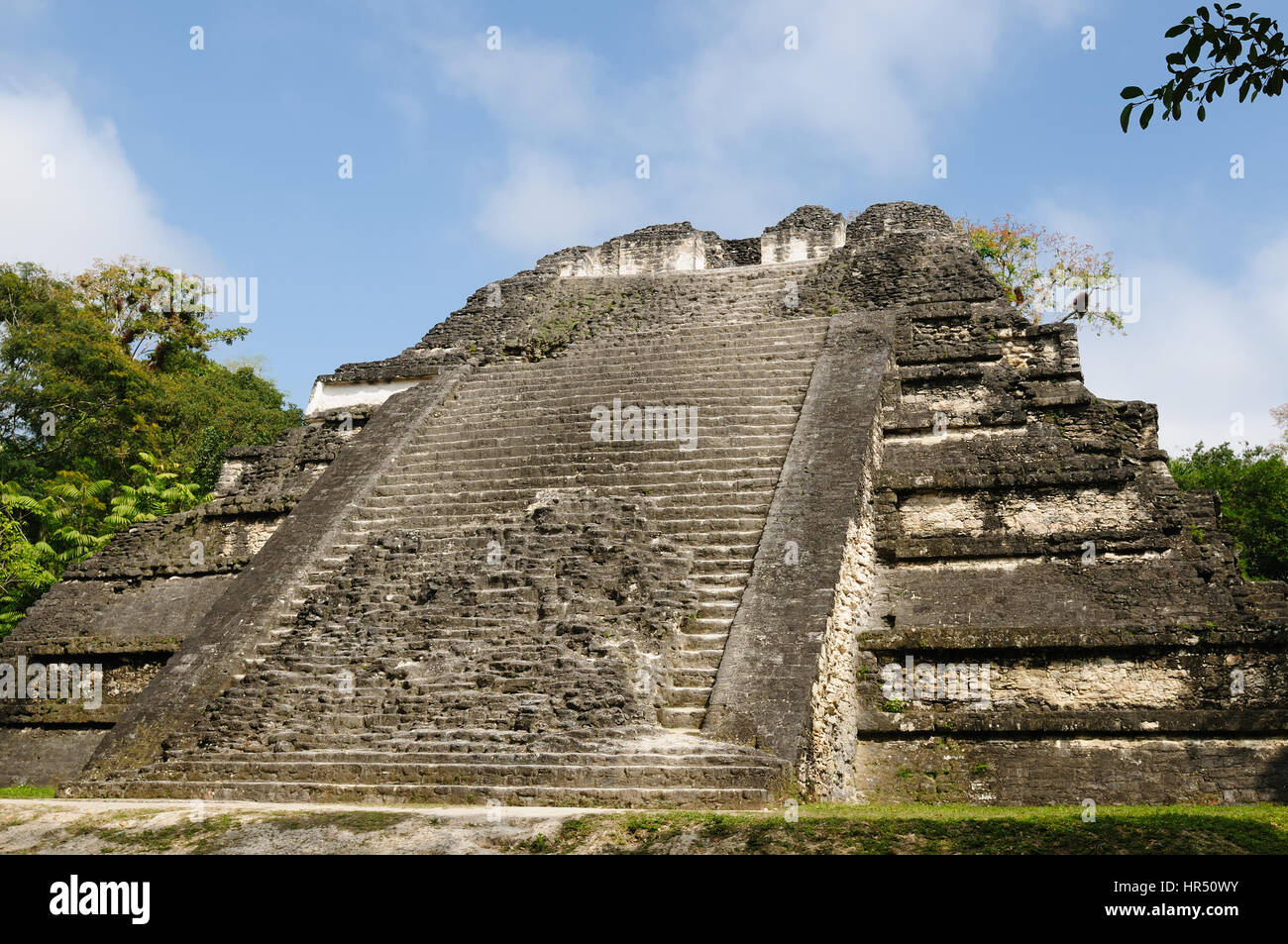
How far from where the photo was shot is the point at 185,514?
541 inches

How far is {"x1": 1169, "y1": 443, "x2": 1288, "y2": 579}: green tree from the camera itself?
24878 mm

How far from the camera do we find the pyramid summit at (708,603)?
8359 millimetres

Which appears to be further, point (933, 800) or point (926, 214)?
point (926, 214)

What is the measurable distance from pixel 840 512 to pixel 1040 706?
2268mm

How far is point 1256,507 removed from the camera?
25.8 metres

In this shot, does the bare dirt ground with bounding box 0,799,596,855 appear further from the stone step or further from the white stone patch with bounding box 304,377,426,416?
the white stone patch with bounding box 304,377,426,416

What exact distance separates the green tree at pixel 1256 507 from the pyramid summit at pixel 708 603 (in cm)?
1435

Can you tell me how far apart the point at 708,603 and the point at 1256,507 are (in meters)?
20.8

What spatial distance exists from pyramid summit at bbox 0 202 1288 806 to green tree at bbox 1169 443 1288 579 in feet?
47.1

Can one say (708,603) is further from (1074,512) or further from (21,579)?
(21,579)

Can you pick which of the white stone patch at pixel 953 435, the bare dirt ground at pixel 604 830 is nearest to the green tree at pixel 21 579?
the bare dirt ground at pixel 604 830

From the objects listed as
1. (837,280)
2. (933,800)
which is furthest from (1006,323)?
(933,800)

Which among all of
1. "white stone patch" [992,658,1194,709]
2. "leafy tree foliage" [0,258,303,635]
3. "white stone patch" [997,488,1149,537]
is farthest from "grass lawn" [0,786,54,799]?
"leafy tree foliage" [0,258,303,635]
